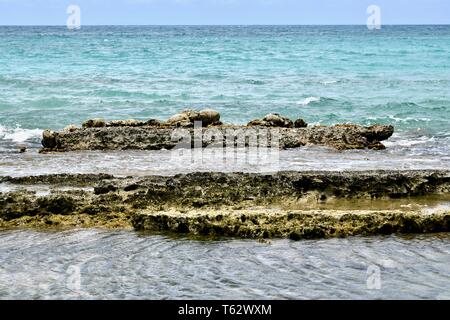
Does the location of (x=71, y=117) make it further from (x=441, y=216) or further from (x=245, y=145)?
(x=441, y=216)

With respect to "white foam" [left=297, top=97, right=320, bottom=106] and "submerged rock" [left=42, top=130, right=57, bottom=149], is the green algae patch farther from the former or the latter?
"white foam" [left=297, top=97, right=320, bottom=106]

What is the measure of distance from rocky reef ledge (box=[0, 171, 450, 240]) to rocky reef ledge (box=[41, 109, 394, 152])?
18.2 ft

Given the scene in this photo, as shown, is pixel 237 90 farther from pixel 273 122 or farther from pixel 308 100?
pixel 273 122

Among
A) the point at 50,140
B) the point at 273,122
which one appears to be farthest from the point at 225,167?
the point at 50,140

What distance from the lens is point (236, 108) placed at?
25.3 meters

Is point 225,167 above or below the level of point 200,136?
below

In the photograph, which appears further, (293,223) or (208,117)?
(208,117)

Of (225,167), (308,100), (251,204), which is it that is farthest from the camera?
(308,100)

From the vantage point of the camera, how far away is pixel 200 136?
51.8ft

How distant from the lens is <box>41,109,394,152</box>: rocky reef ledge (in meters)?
15.7

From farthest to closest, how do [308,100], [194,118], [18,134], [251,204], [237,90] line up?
1. [237,90]
2. [308,100]
3. [18,134]
4. [194,118]
5. [251,204]

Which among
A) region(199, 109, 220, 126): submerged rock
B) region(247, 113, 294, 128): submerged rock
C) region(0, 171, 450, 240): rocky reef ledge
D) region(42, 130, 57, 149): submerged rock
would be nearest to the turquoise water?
region(42, 130, 57, 149): submerged rock

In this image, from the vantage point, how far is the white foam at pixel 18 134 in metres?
18.3

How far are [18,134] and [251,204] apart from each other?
11600 millimetres
